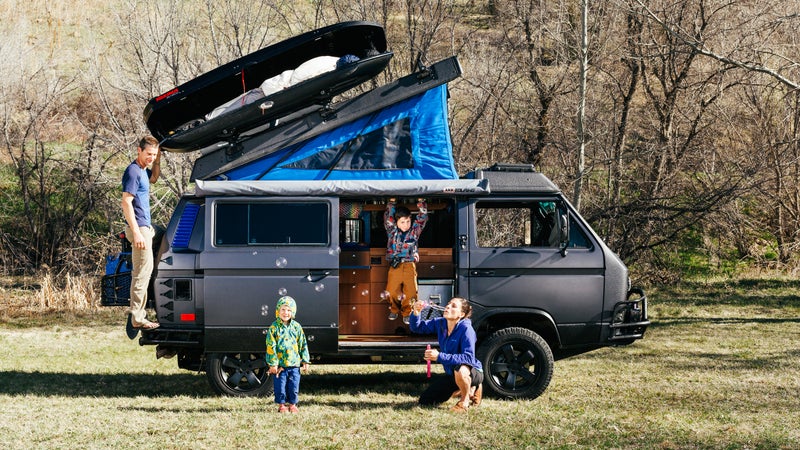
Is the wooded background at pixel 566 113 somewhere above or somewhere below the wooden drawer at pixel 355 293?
above

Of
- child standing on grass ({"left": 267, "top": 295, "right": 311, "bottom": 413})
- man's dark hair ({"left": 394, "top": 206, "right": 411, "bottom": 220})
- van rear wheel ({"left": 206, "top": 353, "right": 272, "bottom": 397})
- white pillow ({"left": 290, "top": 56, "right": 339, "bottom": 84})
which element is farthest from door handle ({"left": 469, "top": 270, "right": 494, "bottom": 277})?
white pillow ({"left": 290, "top": 56, "right": 339, "bottom": 84})

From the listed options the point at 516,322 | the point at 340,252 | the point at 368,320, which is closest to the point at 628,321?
the point at 516,322

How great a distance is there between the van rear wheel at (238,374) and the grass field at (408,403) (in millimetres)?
183

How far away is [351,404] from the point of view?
925 cm

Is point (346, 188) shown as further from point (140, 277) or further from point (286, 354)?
point (140, 277)

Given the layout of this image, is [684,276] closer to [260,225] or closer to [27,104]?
[260,225]

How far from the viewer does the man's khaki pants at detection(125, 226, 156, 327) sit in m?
9.07

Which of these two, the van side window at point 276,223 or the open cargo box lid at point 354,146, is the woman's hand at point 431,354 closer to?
the van side window at point 276,223

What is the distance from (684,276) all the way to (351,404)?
1321cm

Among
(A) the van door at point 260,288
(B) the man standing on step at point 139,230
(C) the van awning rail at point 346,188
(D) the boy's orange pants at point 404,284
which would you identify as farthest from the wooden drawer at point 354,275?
(B) the man standing on step at point 139,230

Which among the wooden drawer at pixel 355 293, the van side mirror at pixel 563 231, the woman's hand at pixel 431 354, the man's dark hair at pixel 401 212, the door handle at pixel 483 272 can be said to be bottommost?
the woman's hand at pixel 431 354

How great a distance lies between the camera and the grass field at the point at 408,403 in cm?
770

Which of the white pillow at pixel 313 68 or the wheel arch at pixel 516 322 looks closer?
the wheel arch at pixel 516 322

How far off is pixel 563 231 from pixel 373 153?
6.78 ft
